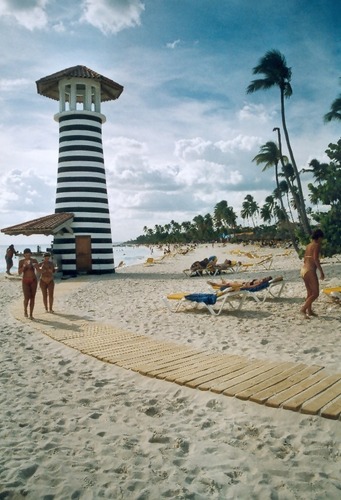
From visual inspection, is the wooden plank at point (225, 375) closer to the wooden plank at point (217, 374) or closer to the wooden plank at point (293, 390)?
the wooden plank at point (217, 374)

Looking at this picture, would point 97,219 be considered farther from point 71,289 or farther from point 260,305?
point 260,305

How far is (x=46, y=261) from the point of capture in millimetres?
9203

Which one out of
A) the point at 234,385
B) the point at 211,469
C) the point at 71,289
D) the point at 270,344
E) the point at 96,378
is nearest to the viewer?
the point at 211,469

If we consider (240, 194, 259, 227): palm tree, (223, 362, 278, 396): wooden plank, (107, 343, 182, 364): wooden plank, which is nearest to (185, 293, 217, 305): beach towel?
(107, 343, 182, 364): wooden plank

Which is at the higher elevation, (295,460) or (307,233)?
(307,233)

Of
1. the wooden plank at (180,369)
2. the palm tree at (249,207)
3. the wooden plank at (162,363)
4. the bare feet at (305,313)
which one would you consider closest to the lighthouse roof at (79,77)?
the bare feet at (305,313)

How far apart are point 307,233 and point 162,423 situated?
16.5 m

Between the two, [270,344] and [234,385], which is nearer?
[234,385]

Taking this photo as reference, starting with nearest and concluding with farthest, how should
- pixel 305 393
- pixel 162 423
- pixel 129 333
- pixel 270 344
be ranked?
pixel 162 423, pixel 305 393, pixel 270 344, pixel 129 333

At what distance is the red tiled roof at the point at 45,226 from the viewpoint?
1844 cm

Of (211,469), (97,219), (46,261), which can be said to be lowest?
(211,469)

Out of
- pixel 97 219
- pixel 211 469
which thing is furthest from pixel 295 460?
pixel 97 219

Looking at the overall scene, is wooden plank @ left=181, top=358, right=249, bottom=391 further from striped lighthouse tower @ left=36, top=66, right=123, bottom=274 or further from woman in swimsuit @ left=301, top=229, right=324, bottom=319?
striped lighthouse tower @ left=36, top=66, right=123, bottom=274

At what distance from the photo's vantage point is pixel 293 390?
4047 millimetres
